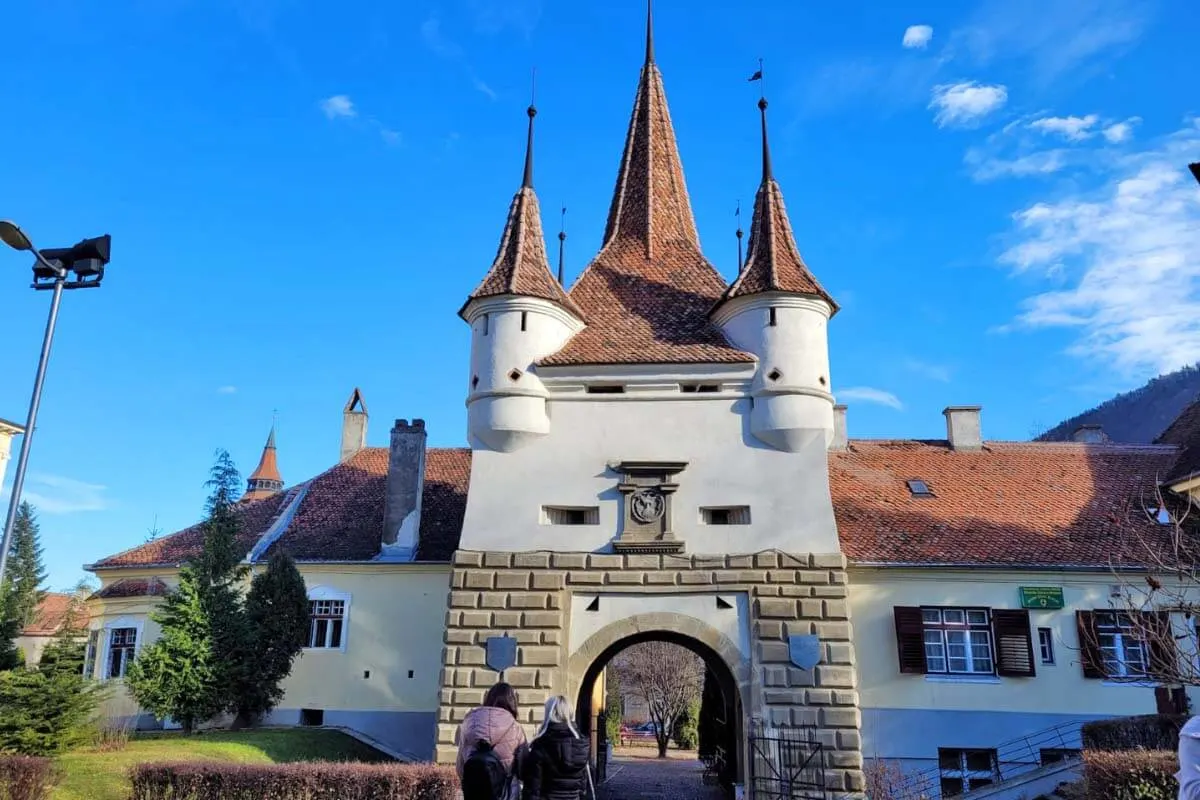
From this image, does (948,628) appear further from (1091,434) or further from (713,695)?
(1091,434)

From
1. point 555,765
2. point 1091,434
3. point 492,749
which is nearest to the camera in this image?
point 492,749

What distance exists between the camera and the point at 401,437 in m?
21.8

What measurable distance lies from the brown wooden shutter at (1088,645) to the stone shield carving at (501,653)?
10811 millimetres

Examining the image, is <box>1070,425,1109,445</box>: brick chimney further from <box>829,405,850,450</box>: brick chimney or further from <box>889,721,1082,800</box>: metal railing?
<box>889,721,1082,800</box>: metal railing

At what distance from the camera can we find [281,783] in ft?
40.5

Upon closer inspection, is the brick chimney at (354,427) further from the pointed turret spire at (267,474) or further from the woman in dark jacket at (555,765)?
the pointed turret spire at (267,474)

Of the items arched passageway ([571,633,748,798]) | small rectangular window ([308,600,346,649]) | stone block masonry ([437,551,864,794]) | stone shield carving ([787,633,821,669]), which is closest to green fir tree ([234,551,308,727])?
small rectangular window ([308,600,346,649])

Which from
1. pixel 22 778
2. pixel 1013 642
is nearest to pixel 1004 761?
pixel 1013 642

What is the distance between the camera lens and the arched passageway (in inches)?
623

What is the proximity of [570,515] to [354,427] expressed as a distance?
1161cm

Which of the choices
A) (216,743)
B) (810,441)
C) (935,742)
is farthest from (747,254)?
(216,743)

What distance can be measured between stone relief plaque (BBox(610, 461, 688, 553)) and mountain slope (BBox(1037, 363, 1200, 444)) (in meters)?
117

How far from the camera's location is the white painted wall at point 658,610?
52.2 ft

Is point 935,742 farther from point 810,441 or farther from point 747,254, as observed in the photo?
point 747,254
